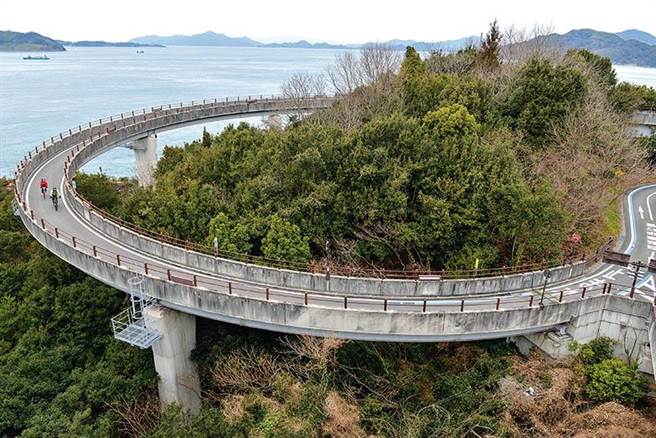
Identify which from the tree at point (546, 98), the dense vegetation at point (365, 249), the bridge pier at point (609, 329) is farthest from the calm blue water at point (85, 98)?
the bridge pier at point (609, 329)

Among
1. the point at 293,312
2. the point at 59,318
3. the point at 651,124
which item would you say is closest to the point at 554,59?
the point at 651,124

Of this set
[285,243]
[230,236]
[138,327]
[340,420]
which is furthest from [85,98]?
[340,420]

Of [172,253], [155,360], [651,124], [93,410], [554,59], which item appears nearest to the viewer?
[93,410]

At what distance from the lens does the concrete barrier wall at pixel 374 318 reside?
20.4 meters

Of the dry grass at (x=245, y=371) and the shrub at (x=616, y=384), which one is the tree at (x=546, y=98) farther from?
the dry grass at (x=245, y=371)

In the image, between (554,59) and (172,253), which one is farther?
(554,59)

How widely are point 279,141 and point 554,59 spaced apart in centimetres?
2594

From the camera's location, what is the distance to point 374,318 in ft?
66.6

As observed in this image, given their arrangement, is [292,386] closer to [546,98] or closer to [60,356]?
[60,356]

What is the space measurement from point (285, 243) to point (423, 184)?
829 centimetres

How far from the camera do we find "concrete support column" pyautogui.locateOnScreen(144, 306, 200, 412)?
22.5m

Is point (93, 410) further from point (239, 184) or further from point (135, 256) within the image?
point (239, 184)

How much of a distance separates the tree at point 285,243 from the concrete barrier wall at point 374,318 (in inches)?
183

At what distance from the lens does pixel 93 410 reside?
2200 cm
